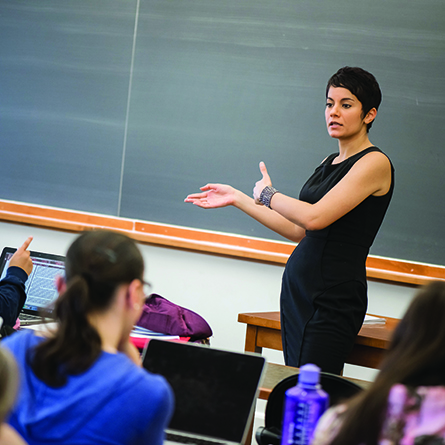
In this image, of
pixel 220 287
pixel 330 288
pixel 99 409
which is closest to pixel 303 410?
pixel 99 409

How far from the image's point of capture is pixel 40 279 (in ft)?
7.01

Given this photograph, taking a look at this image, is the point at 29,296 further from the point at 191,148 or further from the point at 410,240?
the point at 410,240

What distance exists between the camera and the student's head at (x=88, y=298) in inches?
32.0

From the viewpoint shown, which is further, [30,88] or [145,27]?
[30,88]

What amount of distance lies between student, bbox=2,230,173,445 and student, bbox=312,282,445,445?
27 cm

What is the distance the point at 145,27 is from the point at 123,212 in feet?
3.47

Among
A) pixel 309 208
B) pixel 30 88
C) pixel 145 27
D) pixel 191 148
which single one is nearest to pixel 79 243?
pixel 309 208

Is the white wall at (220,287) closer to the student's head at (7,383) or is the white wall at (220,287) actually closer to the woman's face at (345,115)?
the woman's face at (345,115)

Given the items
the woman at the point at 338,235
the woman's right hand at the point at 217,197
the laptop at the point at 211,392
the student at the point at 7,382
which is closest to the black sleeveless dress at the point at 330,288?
the woman at the point at 338,235

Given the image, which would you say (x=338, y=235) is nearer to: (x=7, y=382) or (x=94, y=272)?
(x=94, y=272)

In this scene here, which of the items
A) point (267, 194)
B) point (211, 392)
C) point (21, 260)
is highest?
point (267, 194)

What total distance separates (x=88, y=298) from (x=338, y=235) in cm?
96

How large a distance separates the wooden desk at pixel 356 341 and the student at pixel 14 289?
80 cm

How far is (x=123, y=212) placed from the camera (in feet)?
10.2
